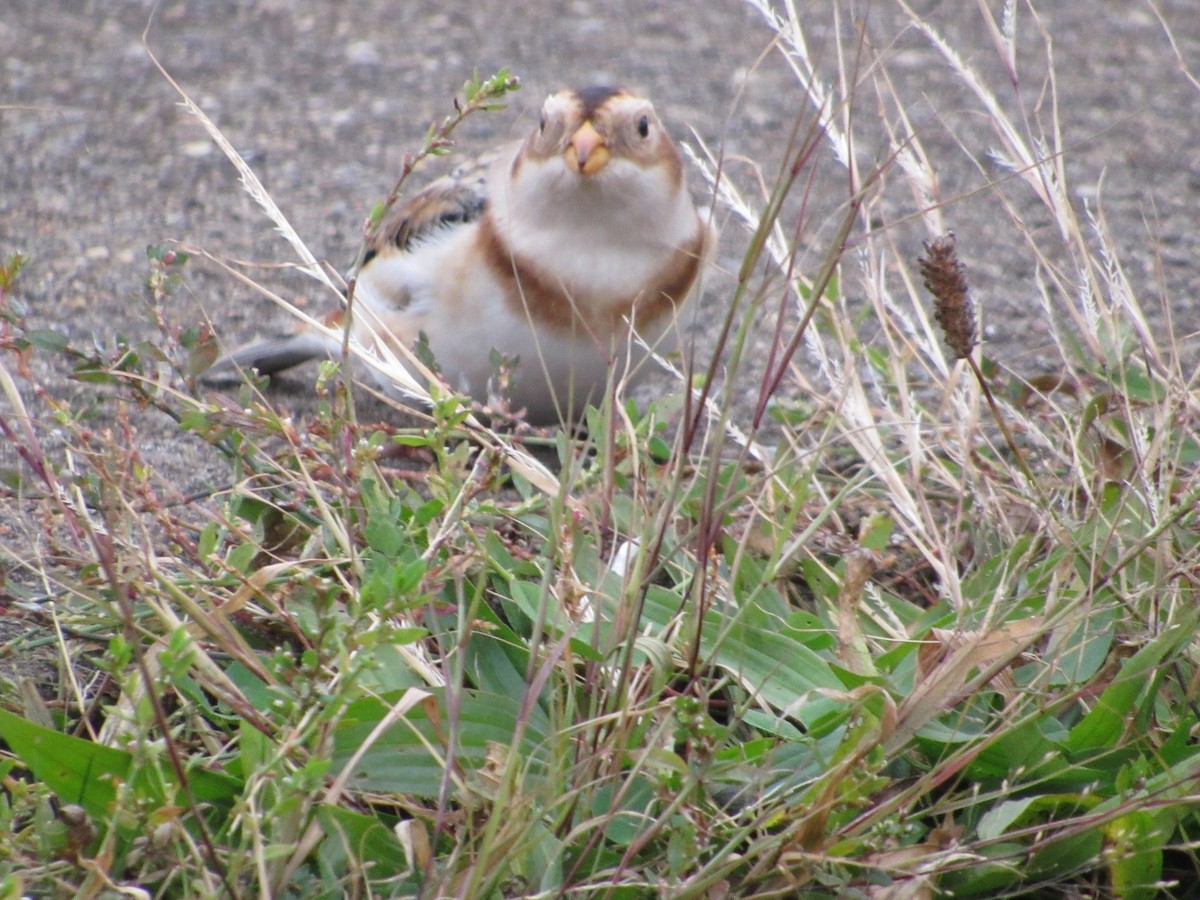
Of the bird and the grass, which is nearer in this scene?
the grass

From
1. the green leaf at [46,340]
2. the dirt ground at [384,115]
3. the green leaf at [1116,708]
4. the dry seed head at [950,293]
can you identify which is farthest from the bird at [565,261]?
the green leaf at [1116,708]

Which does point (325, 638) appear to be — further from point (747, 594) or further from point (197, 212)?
point (197, 212)

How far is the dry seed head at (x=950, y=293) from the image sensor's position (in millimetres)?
1851

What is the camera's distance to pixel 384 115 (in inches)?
194

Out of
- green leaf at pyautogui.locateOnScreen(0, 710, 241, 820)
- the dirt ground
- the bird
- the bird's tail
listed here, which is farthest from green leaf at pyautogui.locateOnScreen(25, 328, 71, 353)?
the bird's tail

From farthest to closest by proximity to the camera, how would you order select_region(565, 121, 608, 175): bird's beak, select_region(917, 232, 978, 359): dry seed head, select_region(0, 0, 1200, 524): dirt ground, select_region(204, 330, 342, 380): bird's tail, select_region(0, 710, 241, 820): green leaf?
select_region(0, 0, 1200, 524): dirt ground < select_region(204, 330, 342, 380): bird's tail < select_region(565, 121, 608, 175): bird's beak < select_region(917, 232, 978, 359): dry seed head < select_region(0, 710, 241, 820): green leaf

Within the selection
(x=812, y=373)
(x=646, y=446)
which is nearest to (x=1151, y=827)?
(x=646, y=446)

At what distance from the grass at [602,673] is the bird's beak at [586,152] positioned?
700mm

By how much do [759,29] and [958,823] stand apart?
14.5 feet

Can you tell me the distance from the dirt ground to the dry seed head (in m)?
1.61

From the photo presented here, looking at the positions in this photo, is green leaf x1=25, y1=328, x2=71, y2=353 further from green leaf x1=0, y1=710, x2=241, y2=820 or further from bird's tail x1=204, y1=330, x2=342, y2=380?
bird's tail x1=204, y1=330, x2=342, y2=380

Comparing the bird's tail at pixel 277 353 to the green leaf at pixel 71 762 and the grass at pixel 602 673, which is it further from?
the green leaf at pixel 71 762

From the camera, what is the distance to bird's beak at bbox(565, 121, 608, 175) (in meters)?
2.84

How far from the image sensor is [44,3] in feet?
18.0
